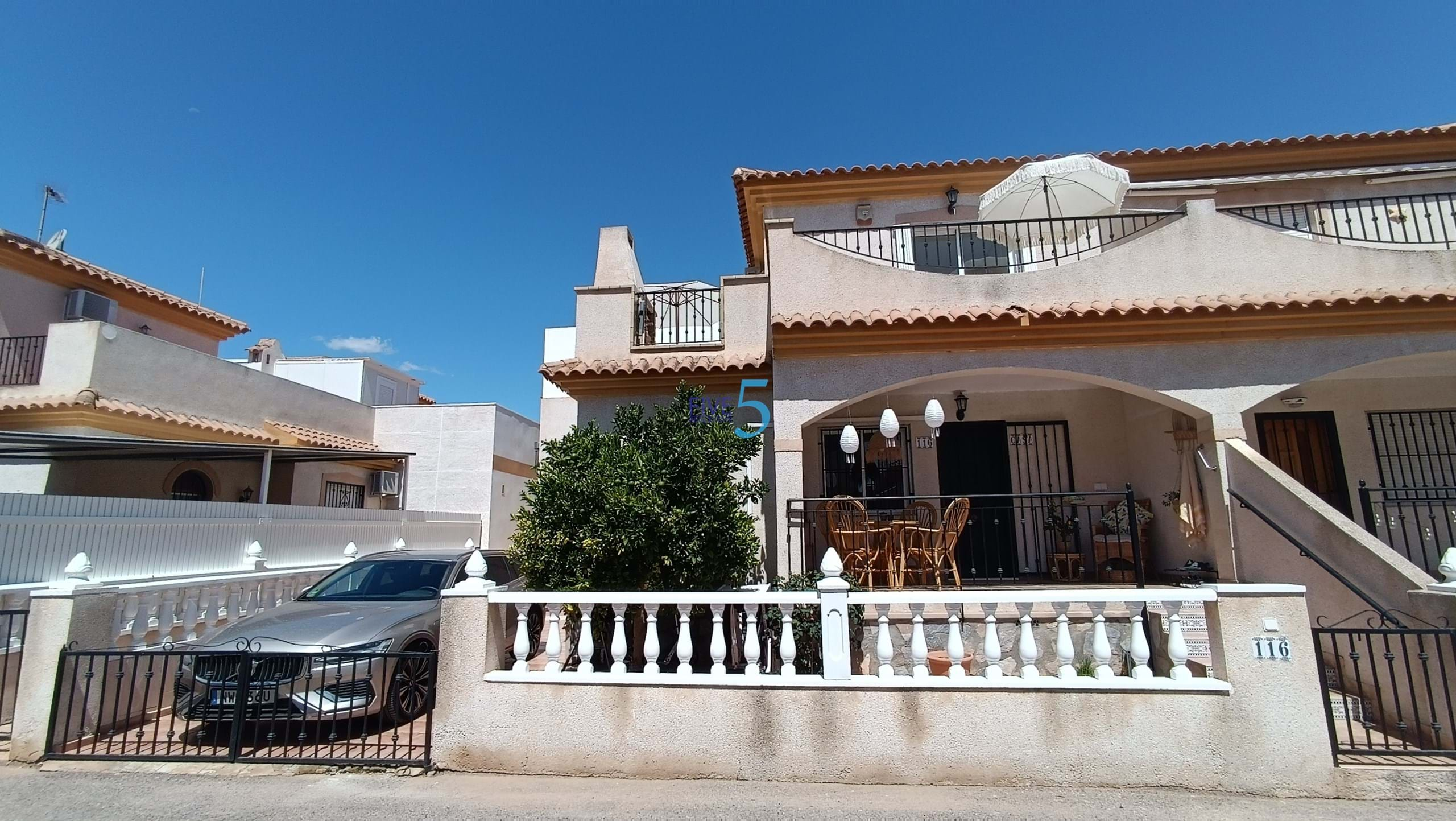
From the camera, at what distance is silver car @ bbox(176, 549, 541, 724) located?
16.7 ft

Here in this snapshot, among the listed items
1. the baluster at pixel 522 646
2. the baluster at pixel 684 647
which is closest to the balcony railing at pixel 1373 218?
the baluster at pixel 684 647

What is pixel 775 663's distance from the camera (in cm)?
612

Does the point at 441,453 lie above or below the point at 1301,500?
above

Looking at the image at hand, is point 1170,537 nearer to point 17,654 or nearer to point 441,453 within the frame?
point 17,654

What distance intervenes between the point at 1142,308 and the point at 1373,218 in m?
4.73

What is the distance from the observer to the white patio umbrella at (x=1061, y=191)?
8.90 metres

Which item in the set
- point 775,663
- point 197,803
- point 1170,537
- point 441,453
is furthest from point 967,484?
point 441,453

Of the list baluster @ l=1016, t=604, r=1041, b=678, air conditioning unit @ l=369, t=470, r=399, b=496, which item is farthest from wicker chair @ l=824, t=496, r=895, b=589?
air conditioning unit @ l=369, t=470, r=399, b=496

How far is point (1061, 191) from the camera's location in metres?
9.32

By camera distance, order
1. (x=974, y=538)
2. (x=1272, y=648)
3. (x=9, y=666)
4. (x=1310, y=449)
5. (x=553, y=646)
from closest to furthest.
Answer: (x=1272, y=648) → (x=553, y=646) → (x=9, y=666) → (x=1310, y=449) → (x=974, y=538)

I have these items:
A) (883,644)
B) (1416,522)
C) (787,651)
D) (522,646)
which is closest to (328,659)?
(522,646)

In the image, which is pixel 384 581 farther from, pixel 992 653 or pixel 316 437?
pixel 316 437

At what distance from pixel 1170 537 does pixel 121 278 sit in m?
23.2

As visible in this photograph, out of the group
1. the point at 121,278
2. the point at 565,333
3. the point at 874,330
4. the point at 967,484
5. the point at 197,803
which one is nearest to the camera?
the point at 197,803
